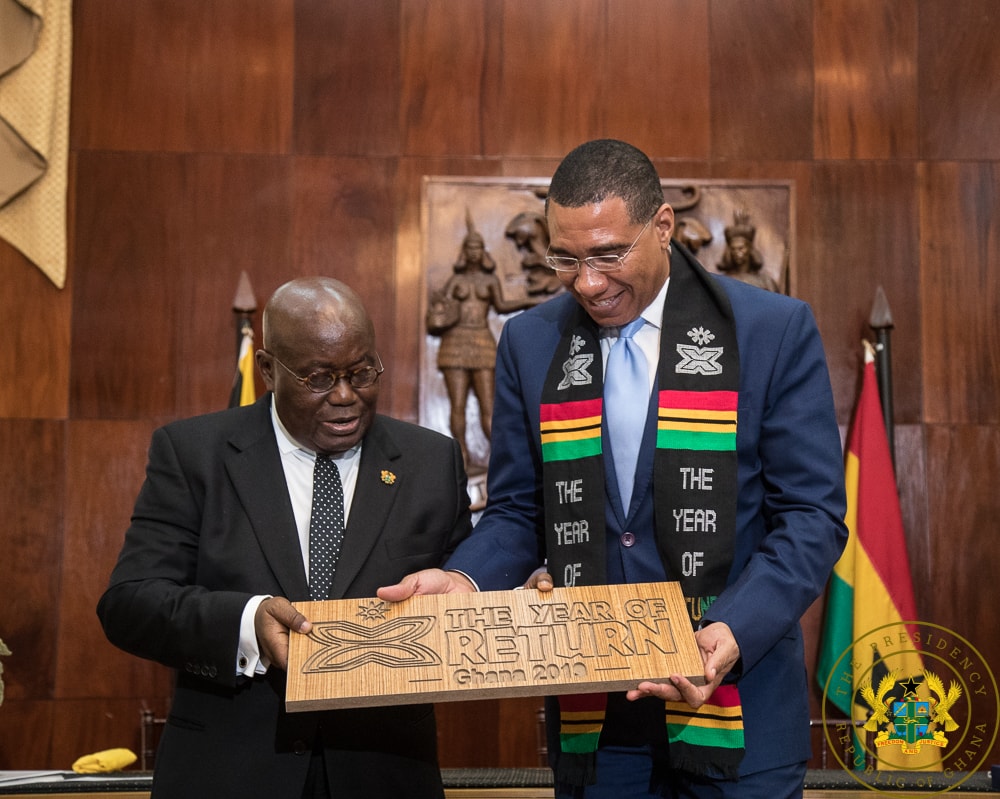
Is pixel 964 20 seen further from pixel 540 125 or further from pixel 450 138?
pixel 450 138

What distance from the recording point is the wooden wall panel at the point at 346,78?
18.0 feet

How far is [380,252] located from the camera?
17.8 feet

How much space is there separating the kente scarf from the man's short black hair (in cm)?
21

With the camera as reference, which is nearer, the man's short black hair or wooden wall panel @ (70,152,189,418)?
the man's short black hair

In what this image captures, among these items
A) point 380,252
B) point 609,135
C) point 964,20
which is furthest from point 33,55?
point 964,20

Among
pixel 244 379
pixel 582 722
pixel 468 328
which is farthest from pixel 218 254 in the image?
pixel 582 722

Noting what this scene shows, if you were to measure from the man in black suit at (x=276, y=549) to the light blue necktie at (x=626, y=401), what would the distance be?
50 cm

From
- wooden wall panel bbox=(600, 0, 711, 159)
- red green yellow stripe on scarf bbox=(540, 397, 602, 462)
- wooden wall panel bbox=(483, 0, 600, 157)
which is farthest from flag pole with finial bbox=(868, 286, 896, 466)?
red green yellow stripe on scarf bbox=(540, 397, 602, 462)

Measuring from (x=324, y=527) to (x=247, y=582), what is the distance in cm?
20

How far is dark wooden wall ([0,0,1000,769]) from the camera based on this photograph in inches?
209

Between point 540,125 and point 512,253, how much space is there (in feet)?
2.15

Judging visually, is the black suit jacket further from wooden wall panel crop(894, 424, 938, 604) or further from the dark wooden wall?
wooden wall panel crop(894, 424, 938, 604)

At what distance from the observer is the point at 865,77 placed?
18.2 ft

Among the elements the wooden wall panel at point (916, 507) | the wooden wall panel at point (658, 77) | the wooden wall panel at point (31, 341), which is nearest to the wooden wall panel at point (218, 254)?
the wooden wall panel at point (31, 341)
